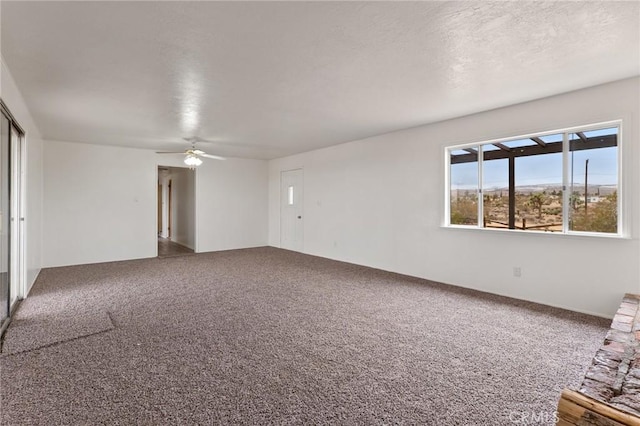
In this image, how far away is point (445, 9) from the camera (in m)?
2.03

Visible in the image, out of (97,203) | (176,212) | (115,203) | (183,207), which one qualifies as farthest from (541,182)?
(176,212)

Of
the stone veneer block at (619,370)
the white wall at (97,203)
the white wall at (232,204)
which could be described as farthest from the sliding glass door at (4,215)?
the stone veneer block at (619,370)

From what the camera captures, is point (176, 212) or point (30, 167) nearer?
point (30, 167)

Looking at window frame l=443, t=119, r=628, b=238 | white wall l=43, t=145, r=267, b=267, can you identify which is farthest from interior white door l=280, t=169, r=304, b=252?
window frame l=443, t=119, r=628, b=238

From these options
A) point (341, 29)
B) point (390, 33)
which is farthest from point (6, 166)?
point (390, 33)

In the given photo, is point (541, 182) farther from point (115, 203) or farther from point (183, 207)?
point (183, 207)

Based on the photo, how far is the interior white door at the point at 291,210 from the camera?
7.83 m

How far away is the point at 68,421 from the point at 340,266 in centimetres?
470

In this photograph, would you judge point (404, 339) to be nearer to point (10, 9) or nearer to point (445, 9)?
point (445, 9)

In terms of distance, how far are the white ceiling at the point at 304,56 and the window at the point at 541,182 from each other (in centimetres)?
64

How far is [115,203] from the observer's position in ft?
21.8

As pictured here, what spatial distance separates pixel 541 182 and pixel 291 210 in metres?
5.45

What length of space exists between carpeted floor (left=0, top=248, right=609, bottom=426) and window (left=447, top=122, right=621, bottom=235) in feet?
3.45

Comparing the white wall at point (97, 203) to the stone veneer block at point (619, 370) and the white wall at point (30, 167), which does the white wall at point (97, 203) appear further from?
the stone veneer block at point (619, 370)
